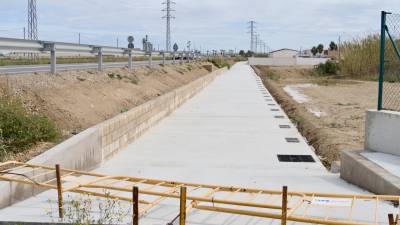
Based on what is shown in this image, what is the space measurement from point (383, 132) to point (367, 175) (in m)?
1.34

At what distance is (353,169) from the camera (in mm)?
7488

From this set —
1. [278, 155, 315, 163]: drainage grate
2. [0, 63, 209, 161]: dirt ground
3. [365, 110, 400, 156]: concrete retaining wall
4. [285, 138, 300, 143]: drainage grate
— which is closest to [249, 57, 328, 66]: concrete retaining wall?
[0, 63, 209, 161]: dirt ground

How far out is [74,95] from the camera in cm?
1122

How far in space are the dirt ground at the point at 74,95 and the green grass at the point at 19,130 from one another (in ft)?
0.58

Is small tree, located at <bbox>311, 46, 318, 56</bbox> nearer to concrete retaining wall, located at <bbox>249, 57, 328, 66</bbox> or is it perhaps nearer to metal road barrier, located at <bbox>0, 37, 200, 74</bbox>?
concrete retaining wall, located at <bbox>249, 57, 328, 66</bbox>

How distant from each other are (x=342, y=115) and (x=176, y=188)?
13397 millimetres

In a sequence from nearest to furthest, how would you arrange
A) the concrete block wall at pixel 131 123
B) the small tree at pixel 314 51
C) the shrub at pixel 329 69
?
the concrete block wall at pixel 131 123
the shrub at pixel 329 69
the small tree at pixel 314 51

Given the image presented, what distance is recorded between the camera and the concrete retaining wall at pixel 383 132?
7.73 meters

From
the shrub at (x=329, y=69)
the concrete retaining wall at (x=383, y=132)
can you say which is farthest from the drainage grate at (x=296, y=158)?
the shrub at (x=329, y=69)

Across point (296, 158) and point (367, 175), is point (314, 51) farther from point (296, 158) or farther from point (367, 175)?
point (367, 175)

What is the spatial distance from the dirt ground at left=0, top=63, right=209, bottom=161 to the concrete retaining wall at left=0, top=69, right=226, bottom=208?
346 millimetres

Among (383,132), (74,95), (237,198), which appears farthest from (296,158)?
(74,95)

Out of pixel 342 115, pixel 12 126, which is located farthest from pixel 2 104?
pixel 342 115

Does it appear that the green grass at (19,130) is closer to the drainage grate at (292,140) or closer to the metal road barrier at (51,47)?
the metal road barrier at (51,47)
